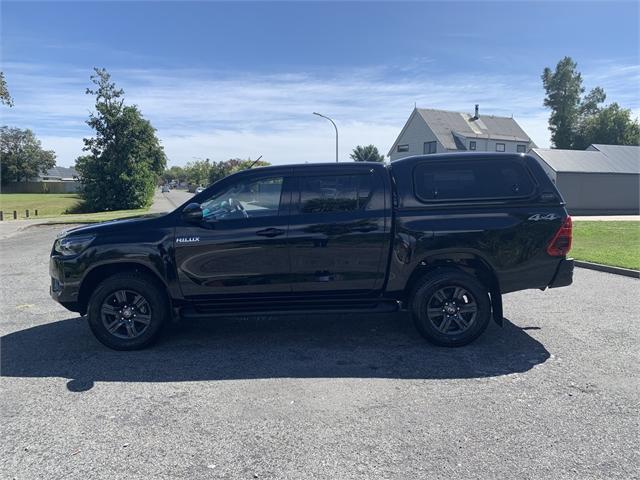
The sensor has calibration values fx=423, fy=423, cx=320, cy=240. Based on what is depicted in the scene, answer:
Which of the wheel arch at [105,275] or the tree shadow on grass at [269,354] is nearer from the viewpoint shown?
the tree shadow on grass at [269,354]

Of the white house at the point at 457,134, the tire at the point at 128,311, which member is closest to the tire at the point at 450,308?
the tire at the point at 128,311

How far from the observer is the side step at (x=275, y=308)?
4508 millimetres

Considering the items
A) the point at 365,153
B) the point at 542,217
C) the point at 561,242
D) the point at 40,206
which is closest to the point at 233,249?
the point at 542,217

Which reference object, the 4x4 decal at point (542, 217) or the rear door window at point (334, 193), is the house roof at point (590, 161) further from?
the rear door window at point (334, 193)

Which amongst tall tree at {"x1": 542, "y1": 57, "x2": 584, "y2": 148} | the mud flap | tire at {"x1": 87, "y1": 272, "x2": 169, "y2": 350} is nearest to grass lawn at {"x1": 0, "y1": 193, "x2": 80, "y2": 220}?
tire at {"x1": 87, "y1": 272, "x2": 169, "y2": 350}

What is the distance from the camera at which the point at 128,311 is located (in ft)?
14.8

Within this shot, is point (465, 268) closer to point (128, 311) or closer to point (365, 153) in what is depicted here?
point (128, 311)

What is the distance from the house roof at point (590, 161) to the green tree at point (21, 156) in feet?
298

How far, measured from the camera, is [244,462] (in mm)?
2711

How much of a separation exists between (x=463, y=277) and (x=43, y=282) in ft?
24.5

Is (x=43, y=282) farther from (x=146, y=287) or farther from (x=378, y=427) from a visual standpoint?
(x=378, y=427)

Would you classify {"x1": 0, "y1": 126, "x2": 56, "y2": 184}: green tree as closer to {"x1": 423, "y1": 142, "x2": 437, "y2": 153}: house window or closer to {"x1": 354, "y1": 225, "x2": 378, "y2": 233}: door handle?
{"x1": 423, "y1": 142, "x2": 437, "y2": 153}: house window

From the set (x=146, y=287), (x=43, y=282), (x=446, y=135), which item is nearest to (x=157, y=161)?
(x=446, y=135)

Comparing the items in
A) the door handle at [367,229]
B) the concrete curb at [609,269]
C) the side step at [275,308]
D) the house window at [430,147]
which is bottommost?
the concrete curb at [609,269]
